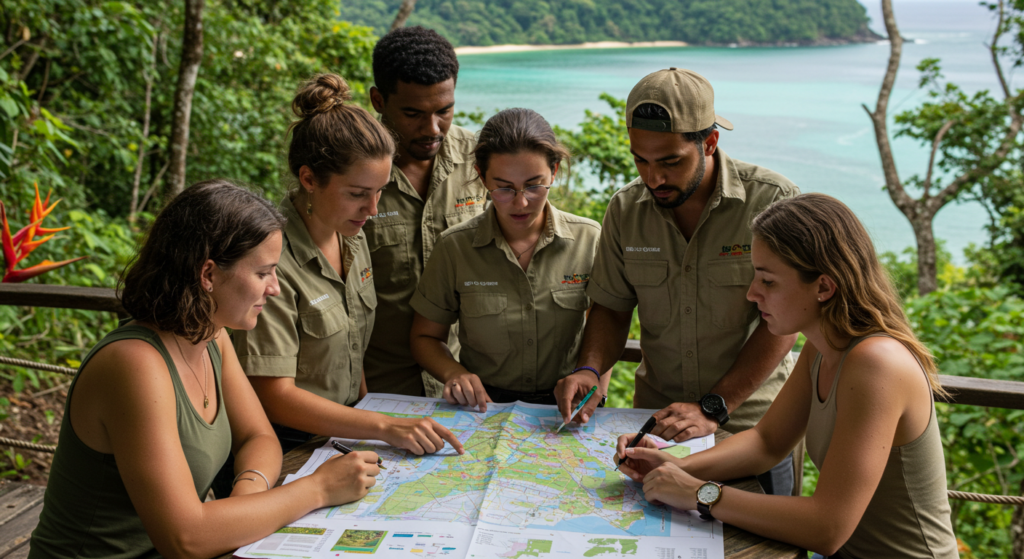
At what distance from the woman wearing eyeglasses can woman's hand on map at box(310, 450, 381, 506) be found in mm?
589

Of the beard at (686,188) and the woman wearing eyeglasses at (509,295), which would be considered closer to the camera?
the beard at (686,188)

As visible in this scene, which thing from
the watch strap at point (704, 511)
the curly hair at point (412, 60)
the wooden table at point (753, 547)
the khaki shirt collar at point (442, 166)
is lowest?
the wooden table at point (753, 547)

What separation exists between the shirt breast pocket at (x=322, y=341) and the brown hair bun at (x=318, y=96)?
58 centimetres

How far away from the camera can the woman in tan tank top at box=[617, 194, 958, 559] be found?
149 centimetres

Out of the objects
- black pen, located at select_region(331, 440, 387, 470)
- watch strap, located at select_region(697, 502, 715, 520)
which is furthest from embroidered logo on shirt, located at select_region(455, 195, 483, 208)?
watch strap, located at select_region(697, 502, 715, 520)

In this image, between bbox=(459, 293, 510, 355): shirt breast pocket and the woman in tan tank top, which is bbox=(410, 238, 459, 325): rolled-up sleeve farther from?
the woman in tan tank top

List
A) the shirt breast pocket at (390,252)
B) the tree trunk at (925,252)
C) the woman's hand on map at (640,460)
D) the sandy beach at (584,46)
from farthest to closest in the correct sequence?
the sandy beach at (584,46)
the tree trunk at (925,252)
the shirt breast pocket at (390,252)
the woman's hand on map at (640,460)

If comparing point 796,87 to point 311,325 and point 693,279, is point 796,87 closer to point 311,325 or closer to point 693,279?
point 693,279

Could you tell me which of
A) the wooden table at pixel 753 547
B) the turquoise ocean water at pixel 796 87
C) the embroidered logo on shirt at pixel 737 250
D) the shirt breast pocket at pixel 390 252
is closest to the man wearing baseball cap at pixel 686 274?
the embroidered logo on shirt at pixel 737 250

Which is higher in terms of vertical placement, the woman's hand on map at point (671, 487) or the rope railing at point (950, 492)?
the woman's hand on map at point (671, 487)

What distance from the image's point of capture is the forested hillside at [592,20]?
1366 centimetres

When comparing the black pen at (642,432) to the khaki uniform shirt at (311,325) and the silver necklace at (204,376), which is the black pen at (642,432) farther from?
the silver necklace at (204,376)

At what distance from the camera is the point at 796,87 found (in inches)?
842

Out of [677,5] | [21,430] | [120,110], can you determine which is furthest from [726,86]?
[21,430]
